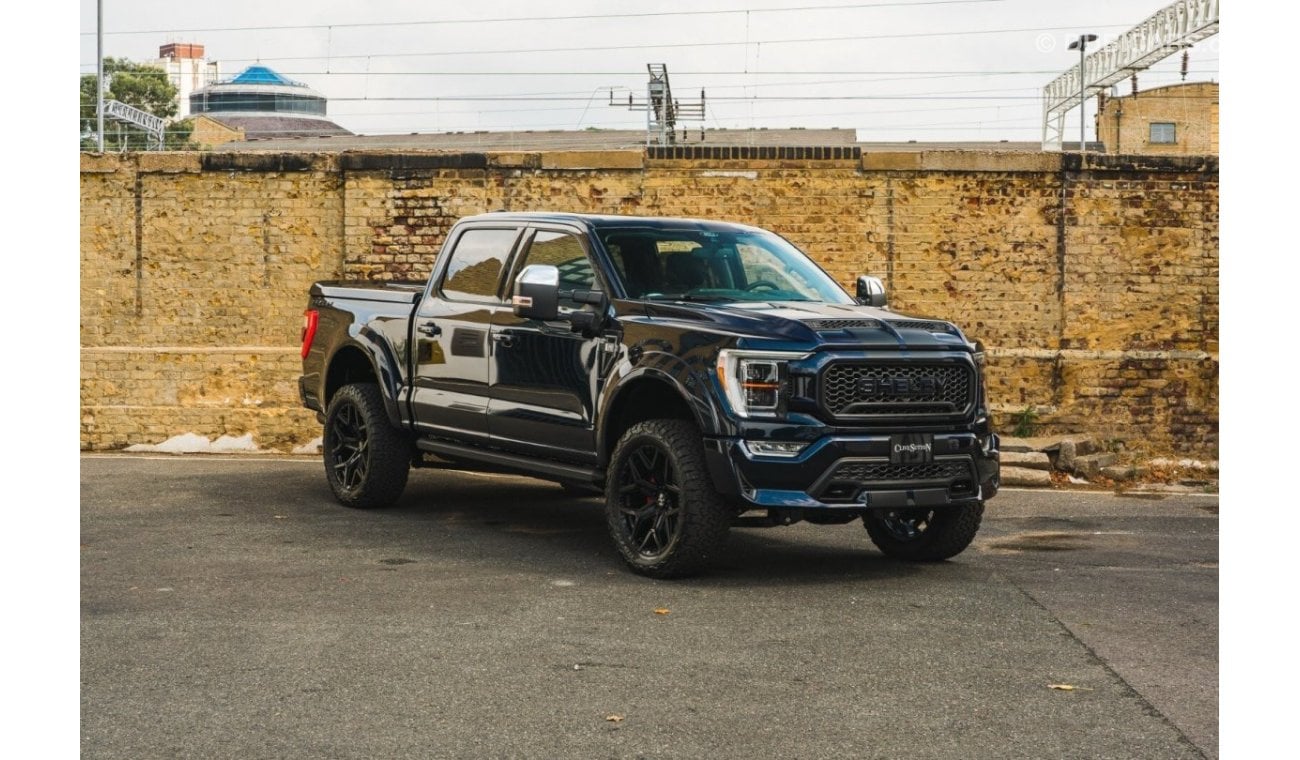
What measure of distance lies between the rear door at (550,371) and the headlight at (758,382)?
3.16ft

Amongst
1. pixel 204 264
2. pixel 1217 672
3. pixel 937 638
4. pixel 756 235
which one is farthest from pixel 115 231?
pixel 1217 672

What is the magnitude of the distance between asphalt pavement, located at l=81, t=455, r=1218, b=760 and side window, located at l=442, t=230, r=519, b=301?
149cm

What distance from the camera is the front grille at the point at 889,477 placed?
745cm

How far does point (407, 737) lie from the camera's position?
196 inches

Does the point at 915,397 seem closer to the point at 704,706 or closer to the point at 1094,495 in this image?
the point at 704,706

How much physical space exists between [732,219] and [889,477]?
803cm

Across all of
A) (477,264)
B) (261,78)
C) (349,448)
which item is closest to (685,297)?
(477,264)

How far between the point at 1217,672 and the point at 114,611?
15.7 ft

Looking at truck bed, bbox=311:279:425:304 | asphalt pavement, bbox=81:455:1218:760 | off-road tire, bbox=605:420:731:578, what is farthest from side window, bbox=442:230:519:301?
off-road tire, bbox=605:420:731:578

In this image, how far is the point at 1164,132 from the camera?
60406 mm

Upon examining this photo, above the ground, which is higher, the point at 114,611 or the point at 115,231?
the point at 115,231

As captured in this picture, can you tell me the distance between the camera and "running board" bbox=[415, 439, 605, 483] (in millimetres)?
8516

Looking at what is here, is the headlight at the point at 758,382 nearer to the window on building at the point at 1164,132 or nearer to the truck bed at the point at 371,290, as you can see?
the truck bed at the point at 371,290

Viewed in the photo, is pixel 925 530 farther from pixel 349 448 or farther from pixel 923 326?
pixel 349 448
